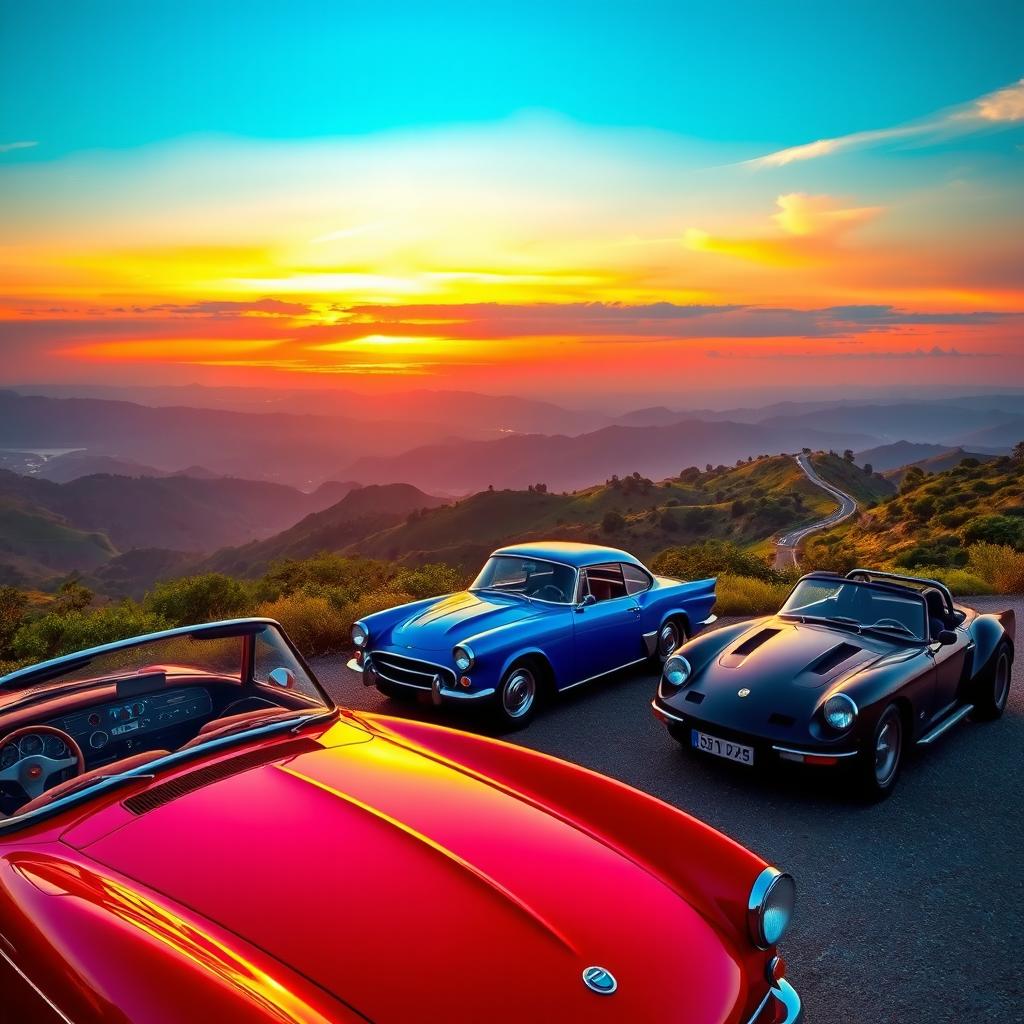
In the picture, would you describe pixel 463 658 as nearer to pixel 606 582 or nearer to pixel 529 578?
pixel 529 578

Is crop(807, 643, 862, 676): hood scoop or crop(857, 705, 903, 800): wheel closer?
crop(857, 705, 903, 800): wheel

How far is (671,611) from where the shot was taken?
9.38m

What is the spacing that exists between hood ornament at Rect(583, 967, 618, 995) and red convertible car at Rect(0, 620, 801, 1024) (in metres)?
0.01

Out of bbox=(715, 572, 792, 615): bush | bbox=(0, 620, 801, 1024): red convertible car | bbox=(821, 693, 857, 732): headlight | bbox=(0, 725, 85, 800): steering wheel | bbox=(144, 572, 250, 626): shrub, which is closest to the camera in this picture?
bbox=(0, 620, 801, 1024): red convertible car

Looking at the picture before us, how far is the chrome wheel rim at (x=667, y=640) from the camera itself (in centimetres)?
927

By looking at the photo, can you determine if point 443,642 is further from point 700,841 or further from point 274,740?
point 700,841

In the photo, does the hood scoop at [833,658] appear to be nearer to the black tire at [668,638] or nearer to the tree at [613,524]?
the black tire at [668,638]

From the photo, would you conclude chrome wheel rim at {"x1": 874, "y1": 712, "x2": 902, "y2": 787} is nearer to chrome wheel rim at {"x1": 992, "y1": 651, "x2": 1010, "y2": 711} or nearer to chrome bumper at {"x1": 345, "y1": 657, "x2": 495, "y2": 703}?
chrome wheel rim at {"x1": 992, "y1": 651, "x2": 1010, "y2": 711}

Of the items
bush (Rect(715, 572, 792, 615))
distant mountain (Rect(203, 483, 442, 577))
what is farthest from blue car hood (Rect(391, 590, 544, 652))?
distant mountain (Rect(203, 483, 442, 577))

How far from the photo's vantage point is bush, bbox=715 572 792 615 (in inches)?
531

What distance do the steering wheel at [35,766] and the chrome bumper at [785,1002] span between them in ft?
9.20

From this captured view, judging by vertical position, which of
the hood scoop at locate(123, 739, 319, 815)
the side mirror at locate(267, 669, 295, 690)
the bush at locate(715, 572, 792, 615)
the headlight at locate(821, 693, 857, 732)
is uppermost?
the side mirror at locate(267, 669, 295, 690)

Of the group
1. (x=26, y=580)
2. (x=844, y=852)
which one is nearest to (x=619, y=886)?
(x=844, y=852)

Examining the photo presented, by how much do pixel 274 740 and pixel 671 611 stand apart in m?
6.32
